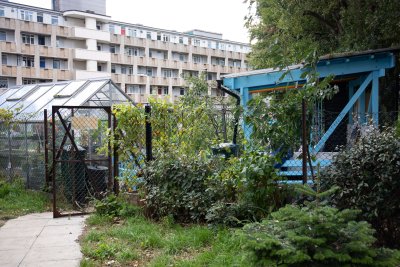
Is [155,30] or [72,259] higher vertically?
[155,30]

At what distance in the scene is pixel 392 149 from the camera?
187 inches

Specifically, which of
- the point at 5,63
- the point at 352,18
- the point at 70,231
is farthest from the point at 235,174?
the point at 5,63

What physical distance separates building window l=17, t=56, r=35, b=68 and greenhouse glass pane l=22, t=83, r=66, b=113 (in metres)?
33.0

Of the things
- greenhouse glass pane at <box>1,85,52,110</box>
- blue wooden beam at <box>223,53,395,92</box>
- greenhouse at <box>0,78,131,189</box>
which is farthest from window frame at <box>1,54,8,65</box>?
blue wooden beam at <box>223,53,395,92</box>

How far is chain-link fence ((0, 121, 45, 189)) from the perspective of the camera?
10570 millimetres

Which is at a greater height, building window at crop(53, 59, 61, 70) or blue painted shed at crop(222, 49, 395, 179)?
building window at crop(53, 59, 61, 70)

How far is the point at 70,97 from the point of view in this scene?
14.6 meters

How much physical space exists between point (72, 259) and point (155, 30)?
193 ft

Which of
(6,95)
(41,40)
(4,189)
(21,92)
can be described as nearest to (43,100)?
(21,92)

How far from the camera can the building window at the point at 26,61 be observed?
45.9m

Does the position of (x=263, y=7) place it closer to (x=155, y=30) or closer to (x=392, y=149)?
(x=392, y=149)

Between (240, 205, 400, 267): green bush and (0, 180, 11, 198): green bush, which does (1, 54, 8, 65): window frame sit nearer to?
(0, 180, 11, 198): green bush

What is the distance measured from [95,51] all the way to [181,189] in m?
47.3

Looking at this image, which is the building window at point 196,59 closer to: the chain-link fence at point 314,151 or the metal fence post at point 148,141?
the chain-link fence at point 314,151
